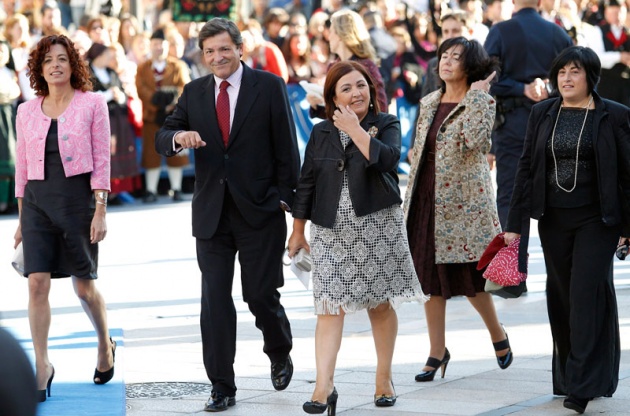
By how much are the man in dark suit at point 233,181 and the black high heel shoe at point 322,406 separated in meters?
0.60

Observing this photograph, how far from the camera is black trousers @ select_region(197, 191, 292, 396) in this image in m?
7.43

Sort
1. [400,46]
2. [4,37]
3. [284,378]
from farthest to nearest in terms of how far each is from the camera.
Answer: [400,46] < [4,37] < [284,378]

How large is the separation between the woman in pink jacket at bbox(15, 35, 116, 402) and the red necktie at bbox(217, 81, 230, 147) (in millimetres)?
684

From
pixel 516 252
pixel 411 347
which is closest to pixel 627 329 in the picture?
pixel 411 347

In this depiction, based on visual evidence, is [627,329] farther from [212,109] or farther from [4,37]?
[4,37]

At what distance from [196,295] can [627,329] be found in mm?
3636

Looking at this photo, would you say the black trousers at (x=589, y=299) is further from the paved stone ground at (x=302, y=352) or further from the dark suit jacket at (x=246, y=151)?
the dark suit jacket at (x=246, y=151)

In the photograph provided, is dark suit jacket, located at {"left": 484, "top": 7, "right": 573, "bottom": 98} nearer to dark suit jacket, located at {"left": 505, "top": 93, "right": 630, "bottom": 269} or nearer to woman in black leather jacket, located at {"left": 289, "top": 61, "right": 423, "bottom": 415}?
dark suit jacket, located at {"left": 505, "top": 93, "right": 630, "bottom": 269}

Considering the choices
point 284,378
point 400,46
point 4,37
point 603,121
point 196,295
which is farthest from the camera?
point 400,46

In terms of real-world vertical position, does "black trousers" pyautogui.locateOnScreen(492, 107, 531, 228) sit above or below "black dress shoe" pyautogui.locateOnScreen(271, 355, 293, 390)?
above

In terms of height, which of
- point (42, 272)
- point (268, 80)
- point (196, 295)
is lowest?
point (196, 295)

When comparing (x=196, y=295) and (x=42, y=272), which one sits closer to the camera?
(x=42, y=272)

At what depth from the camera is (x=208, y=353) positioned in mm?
7441

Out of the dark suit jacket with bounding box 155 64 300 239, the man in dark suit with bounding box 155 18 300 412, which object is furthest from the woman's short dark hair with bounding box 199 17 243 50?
the dark suit jacket with bounding box 155 64 300 239
